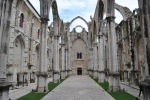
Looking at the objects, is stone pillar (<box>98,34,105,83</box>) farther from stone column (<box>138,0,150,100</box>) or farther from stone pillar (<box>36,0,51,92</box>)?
stone column (<box>138,0,150,100</box>)

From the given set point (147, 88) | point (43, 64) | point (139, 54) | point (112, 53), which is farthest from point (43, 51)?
point (139, 54)

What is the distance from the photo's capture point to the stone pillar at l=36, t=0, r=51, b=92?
12.6 meters

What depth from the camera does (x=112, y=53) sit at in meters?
13.0

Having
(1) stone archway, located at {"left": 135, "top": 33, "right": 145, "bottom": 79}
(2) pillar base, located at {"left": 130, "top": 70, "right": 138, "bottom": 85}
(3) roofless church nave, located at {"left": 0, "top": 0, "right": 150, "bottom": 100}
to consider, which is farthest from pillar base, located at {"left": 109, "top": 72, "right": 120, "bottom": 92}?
(1) stone archway, located at {"left": 135, "top": 33, "right": 145, "bottom": 79}

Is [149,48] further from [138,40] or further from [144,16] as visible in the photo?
[138,40]

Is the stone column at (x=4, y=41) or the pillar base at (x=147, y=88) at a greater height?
the stone column at (x=4, y=41)

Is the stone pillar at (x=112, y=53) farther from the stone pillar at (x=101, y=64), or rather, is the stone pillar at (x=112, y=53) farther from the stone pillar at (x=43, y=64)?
the stone pillar at (x=101, y=64)

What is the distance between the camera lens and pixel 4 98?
6.30 m

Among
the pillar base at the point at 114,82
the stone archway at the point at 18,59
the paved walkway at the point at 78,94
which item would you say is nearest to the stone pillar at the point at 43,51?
the paved walkway at the point at 78,94

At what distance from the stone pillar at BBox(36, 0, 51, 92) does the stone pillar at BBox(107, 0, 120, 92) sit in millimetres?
5271

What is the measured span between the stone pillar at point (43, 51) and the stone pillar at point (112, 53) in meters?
5.27

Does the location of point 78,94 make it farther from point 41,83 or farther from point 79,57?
point 79,57

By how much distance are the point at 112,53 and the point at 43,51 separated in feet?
18.8

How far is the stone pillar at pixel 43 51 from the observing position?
1265 centimetres
